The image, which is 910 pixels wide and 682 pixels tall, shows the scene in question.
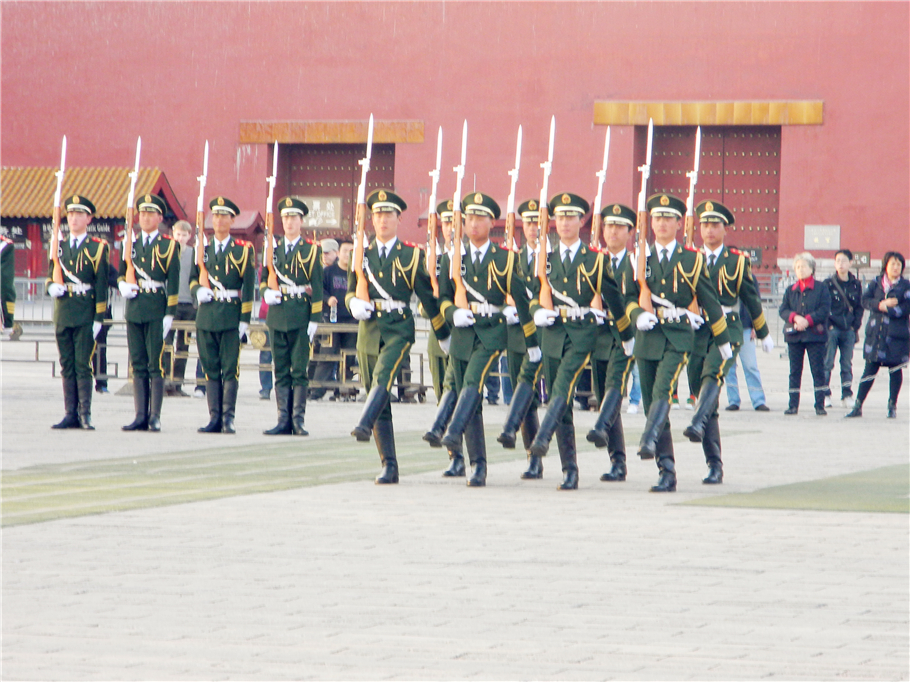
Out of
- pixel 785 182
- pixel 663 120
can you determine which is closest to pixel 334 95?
pixel 663 120

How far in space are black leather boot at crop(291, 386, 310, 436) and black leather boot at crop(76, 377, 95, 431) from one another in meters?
1.61

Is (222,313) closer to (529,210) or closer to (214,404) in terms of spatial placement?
(214,404)

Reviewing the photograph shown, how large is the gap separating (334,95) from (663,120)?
752 cm

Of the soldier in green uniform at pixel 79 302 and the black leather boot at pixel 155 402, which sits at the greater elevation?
the soldier in green uniform at pixel 79 302

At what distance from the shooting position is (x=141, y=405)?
12.6 metres

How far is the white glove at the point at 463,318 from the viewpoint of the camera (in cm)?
953

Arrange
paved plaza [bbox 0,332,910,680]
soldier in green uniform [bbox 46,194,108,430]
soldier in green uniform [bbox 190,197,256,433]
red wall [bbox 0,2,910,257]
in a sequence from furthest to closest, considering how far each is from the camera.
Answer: red wall [bbox 0,2,910,257] → soldier in green uniform [bbox 46,194,108,430] → soldier in green uniform [bbox 190,197,256,433] → paved plaza [bbox 0,332,910,680]

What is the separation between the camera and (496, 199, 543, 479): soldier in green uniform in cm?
961

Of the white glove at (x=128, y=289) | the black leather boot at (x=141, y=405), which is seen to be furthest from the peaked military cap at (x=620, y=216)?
the black leather boot at (x=141, y=405)

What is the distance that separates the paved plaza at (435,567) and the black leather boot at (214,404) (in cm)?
83

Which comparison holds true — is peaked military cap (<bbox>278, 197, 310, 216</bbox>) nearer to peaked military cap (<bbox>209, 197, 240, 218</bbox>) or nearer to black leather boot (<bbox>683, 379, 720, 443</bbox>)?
peaked military cap (<bbox>209, 197, 240, 218</bbox>)

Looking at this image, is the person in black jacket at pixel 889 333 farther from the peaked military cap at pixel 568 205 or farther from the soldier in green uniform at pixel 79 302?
the soldier in green uniform at pixel 79 302

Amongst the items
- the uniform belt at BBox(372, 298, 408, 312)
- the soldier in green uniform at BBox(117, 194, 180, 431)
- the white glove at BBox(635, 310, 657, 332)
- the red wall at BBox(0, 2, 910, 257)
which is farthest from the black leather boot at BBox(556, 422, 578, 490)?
the red wall at BBox(0, 2, 910, 257)

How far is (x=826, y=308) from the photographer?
15.5 metres
